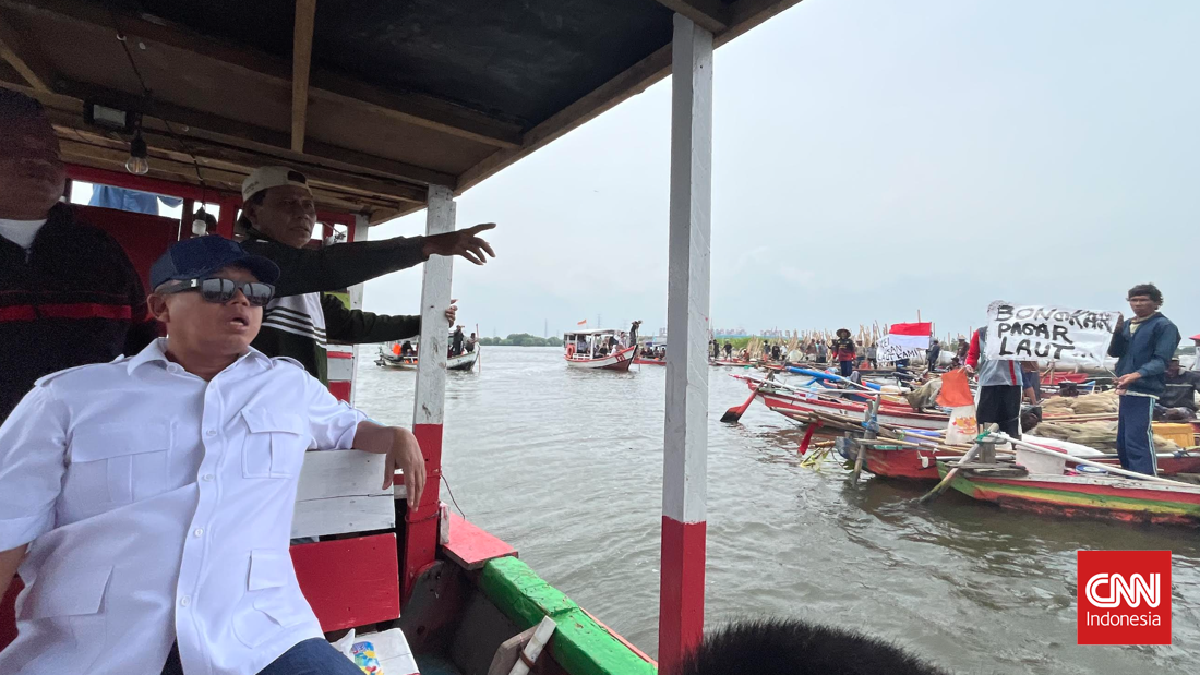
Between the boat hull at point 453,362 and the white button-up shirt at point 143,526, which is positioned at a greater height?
the white button-up shirt at point 143,526

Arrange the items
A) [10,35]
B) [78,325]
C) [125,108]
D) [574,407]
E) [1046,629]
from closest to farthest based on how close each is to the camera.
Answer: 1. [78,325]
2. [10,35]
3. [125,108]
4. [1046,629]
5. [574,407]

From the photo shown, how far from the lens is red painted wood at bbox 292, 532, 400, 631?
233 cm

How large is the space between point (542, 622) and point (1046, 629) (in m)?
5.78

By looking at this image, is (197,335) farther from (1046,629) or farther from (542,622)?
(1046,629)

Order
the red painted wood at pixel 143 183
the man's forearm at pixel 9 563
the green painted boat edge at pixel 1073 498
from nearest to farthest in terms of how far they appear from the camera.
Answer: the man's forearm at pixel 9 563
the red painted wood at pixel 143 183
the green painted boat edge at pixel 1073 498

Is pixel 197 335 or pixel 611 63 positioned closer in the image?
pixel 197 335

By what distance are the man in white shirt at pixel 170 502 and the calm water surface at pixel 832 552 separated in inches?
95.2

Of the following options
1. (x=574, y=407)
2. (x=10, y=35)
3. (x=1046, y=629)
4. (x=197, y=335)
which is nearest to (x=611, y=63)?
(x=197, y=335)

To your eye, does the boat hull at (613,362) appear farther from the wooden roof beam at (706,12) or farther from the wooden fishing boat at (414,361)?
the wooden roof beam at (706,12)

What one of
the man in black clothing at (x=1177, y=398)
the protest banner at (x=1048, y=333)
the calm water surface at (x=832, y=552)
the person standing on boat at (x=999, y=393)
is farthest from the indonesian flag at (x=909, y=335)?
the protest banner at (x=1048, y=333)

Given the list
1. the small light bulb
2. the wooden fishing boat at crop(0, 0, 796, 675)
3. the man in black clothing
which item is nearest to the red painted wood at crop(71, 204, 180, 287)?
the wooden fishing boat at crop(0, 0, 796, 675)

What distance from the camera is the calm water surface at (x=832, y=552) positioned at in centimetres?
541

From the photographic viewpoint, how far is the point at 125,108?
277cm

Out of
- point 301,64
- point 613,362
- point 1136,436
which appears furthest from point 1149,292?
point 613,362
